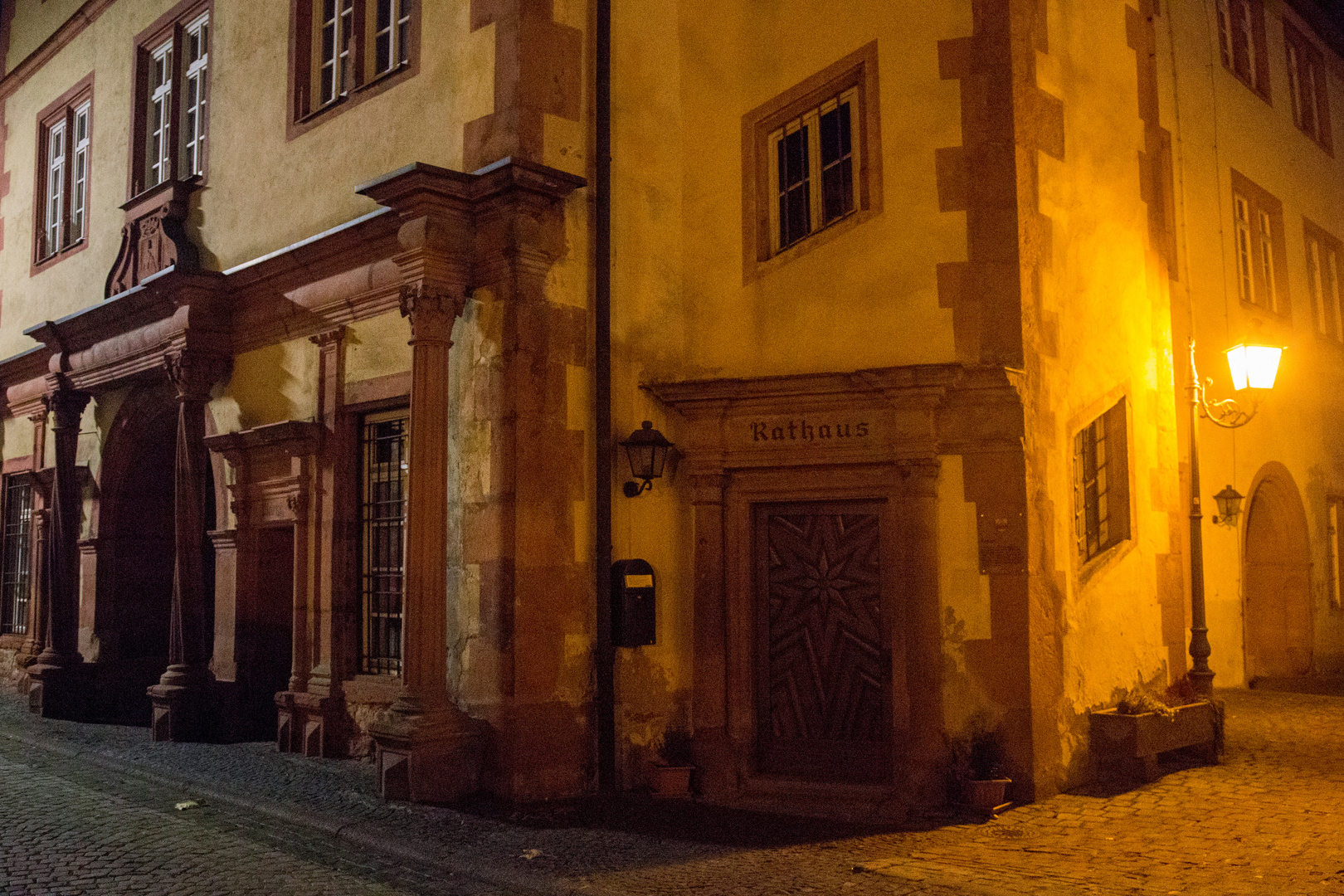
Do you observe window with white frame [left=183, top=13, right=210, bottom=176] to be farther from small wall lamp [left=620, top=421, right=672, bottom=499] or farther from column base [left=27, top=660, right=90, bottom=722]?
small wall lamp [left=620, top=421, right=672, bottom=499]

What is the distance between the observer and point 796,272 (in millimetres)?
9328

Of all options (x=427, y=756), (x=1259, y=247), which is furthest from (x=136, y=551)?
(x=1259, y=247)

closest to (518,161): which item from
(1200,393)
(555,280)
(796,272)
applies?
(555,280)

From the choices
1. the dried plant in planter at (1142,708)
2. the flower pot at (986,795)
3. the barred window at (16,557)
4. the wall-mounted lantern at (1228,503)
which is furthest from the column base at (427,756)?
the barred window at (16,557)

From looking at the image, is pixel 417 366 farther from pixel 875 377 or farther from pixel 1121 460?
pixel 1121 460

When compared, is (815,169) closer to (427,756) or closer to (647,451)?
(647,451)

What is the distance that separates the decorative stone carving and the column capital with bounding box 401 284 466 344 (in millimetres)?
4024

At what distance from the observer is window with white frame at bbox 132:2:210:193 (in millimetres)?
12875

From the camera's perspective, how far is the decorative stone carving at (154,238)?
12.4 metres

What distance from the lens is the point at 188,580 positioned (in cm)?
1162

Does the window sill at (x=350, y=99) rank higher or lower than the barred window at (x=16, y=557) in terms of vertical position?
higher

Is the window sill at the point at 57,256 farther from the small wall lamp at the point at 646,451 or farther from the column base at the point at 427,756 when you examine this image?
the small wall lamp at the point at 646,451

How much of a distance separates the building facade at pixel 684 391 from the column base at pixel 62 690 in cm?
283

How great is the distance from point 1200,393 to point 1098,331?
3837 millimetres
